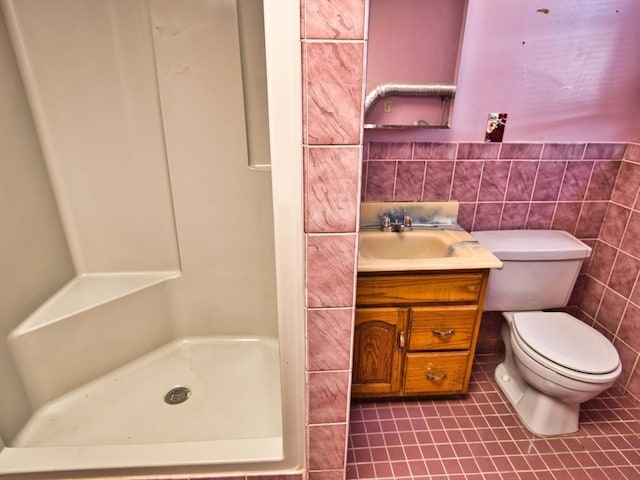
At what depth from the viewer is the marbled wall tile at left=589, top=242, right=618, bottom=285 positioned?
180 cm

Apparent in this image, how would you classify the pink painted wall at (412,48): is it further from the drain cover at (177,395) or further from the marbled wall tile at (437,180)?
the drain cover at (177,395)

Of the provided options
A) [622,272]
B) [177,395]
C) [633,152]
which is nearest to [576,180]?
[633,152]

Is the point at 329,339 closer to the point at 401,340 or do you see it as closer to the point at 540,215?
the point at 401,340

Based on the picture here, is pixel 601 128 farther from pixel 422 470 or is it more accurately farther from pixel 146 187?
pixel 146 187

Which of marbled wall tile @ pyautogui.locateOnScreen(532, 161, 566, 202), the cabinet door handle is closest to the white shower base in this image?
the cabinet door handle

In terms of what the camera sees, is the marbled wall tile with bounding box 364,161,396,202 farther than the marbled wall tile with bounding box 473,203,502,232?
No

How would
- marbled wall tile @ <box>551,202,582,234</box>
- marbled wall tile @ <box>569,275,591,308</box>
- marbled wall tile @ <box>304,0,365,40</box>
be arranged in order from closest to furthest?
marbled wall tile @ <box>304,0,365,40</box>
marbled wall tile @ <box>551,202,582,234</box>
marbled wall tile @ <box>569,275,591,308</box>

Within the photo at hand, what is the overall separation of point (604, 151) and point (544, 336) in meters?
0.89

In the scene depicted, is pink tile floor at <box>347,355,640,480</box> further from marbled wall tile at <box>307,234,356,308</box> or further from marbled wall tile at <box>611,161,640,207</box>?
marbled wall tile at <box>611,161,640,207</box>

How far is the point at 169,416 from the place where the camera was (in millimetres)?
1538

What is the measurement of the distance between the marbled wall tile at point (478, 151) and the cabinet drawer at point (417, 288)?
1.80ft

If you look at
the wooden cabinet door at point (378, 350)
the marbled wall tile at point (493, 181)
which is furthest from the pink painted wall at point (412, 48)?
the wooden cabinet door at point (378, 350)

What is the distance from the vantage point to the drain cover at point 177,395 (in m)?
1.61

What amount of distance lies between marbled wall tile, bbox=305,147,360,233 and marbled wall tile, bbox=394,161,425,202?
32.2 inches
